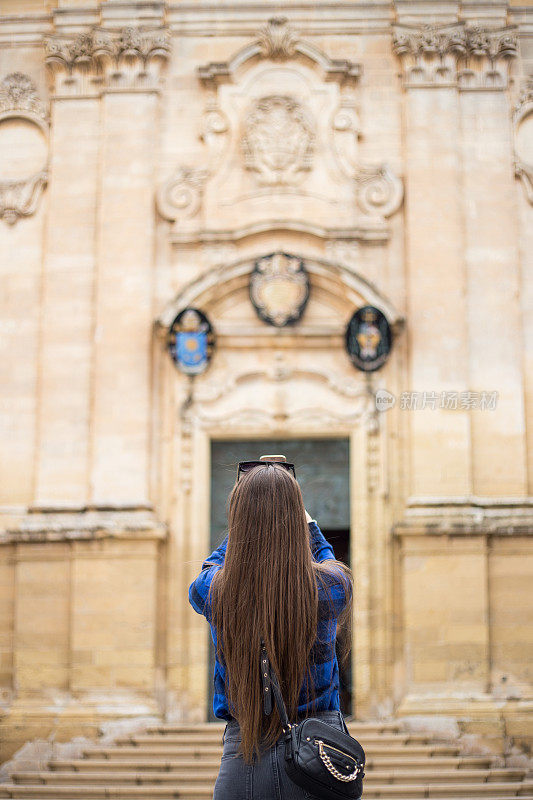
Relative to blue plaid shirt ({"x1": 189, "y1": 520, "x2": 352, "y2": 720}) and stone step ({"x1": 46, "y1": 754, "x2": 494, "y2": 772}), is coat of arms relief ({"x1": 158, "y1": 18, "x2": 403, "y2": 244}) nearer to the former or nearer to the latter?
stone step ({"x1": 46, "y1": 754, "x2": 494, "y2": 772})

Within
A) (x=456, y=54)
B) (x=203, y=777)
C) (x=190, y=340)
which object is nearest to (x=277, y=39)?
(x=456, y=54)

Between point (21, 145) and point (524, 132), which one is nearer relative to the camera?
point (524, 132)

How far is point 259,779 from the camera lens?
10.7 ft

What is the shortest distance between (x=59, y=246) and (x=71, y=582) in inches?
172

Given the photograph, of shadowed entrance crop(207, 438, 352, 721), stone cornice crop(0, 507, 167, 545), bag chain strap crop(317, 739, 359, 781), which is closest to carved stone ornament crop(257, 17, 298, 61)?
shadowed entrance crop(207, 438, 352, 721)

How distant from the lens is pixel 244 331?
14.4 meters

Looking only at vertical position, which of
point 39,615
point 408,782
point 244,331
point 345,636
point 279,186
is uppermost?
point 279,186

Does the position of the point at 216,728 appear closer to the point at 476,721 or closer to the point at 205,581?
the point at 476,721

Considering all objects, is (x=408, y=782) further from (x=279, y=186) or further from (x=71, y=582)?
(x=279, y=186)

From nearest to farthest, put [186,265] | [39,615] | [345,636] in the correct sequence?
[345,636] → [39,615] → [186,265]

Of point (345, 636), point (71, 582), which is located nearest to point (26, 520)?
point (71, 582)

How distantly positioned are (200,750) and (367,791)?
6.67ft

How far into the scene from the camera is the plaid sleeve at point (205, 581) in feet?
11.8

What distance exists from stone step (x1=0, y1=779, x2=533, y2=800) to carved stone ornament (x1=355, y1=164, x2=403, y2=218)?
7.12 m
